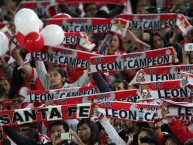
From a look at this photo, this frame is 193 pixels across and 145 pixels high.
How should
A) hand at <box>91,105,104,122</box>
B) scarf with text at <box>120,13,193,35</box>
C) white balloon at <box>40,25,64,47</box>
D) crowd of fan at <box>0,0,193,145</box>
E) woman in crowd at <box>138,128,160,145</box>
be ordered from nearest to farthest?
1. woman in crowd at <box>138,128,160,145</box>
2. hand at <box>91,105,104,122</box>
3. crowd of fan at <box>0,0,193,145</box>
4. white balloon at <box>40,25,64,47</box>
5. scarf with text at <box>120,13,193,35</box>

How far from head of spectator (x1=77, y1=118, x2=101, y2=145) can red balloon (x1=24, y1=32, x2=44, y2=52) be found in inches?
65.8

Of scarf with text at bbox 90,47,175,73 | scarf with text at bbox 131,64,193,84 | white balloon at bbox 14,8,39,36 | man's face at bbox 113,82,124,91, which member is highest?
white balloon at bbox 14,8,39,36

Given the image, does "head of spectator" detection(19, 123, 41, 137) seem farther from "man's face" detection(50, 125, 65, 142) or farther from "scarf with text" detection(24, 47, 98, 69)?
"scarf with text" detection(24, 47, 98, 69)

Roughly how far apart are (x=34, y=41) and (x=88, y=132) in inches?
72.3

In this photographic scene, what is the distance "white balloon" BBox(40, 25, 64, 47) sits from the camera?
1107cm

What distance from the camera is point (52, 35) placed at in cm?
1106

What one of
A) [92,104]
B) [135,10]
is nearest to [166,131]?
[92,104]

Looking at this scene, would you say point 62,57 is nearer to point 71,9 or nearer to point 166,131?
→ point 166,131

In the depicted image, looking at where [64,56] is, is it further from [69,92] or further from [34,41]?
[69,92]

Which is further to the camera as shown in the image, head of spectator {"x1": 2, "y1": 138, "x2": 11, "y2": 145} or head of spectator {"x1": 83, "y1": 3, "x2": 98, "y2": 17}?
head of spectator {"x1": 83, "y1": 3, "x2": 98, "y2": 17}

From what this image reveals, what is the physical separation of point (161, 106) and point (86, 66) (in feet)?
6.60

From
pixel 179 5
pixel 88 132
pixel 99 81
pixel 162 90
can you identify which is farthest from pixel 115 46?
pixel 88 132

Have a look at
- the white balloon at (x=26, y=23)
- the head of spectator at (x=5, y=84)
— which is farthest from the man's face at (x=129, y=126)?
the head of spectator at (x=5, y=84)

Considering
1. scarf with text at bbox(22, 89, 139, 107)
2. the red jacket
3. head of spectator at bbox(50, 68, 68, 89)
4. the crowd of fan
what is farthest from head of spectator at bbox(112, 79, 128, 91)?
the red jacket
